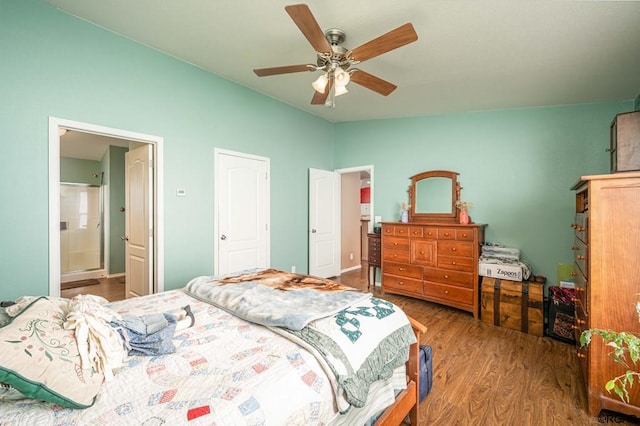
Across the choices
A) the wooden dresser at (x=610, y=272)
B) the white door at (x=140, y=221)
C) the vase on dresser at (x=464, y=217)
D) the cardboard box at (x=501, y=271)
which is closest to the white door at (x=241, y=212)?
the white door at (x=140, y=221)

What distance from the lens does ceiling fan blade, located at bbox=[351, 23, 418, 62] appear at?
1.76 meters

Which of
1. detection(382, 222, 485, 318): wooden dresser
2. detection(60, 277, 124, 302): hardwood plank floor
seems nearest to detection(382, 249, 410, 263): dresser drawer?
detection(382, 222, 485, 318): wooden dresser

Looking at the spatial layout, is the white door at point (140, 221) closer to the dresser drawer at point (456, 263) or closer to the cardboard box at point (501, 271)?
the dresser drawer at point (456, 263)

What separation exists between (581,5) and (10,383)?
3429mm

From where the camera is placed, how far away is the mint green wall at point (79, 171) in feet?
19.0

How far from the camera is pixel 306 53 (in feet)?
9.23

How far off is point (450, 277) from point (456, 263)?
0.20 meters

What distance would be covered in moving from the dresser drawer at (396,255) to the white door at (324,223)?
119 cm

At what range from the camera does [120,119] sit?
2719 millimetres

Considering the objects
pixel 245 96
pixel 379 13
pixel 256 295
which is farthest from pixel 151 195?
pixel 379 13

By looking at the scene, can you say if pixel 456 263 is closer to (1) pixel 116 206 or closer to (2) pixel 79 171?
(1) pixel 116 206

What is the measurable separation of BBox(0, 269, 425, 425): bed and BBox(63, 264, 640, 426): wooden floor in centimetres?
52

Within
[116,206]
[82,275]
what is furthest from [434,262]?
[82,275]

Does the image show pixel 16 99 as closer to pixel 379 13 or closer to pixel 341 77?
pixel 341 77
